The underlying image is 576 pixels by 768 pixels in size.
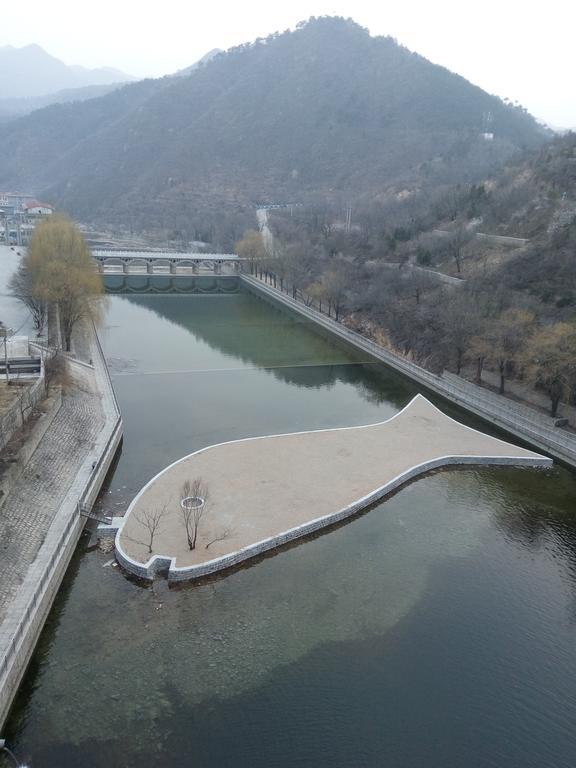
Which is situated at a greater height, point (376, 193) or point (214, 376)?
point (376, 193)

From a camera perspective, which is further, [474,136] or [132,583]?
[474,136]

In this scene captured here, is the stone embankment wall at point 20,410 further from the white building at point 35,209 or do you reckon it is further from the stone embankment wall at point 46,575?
the white building at point 35,209

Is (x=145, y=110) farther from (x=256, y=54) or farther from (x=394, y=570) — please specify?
(x=394, y=570)

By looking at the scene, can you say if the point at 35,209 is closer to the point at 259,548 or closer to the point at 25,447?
the point at 25,447

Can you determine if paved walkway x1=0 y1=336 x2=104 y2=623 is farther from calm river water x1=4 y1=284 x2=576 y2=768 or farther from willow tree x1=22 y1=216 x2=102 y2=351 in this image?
willow tree x1=22 y1=216 x2=102 y2=351

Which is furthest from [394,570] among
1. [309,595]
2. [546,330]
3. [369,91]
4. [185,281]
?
[369,91]

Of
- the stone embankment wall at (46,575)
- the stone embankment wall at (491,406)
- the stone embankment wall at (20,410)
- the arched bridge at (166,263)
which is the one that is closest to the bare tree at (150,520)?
the stone embankment wall at (46,575)
